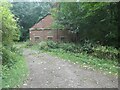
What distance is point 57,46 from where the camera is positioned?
2405 cm

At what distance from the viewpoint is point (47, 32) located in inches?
1156

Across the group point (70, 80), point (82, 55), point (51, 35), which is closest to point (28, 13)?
point (51, 35)

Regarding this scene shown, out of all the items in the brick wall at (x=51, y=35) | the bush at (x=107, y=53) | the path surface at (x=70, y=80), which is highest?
the path surface at (x=70, y=80)

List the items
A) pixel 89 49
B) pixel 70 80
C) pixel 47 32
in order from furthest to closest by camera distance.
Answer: pixel 47 32, pixel 89 49, pixel 70 80

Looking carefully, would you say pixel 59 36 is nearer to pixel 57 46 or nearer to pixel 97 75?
pixel 57 46

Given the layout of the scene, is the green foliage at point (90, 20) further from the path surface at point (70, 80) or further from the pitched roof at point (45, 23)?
the path surface at point (70, 80)

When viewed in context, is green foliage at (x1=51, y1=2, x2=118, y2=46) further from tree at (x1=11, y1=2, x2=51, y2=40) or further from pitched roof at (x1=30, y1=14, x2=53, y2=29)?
tree at (x1=11, y1=2, x2=51, y2=40)

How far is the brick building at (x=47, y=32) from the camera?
92.3 ft

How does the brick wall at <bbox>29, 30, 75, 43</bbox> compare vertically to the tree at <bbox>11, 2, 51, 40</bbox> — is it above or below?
below

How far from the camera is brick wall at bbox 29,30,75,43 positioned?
91.7ft

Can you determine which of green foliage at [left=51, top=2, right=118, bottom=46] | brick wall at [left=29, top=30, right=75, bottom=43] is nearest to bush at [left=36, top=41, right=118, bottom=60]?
green foliage at [left=51, top=2, right=118, bottom=46]

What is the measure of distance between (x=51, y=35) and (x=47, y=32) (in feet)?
2.48

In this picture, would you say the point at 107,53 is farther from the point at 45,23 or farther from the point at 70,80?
the point at 45,23

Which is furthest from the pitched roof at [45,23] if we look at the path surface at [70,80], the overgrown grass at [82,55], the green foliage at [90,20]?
the path surface at [70,80]
